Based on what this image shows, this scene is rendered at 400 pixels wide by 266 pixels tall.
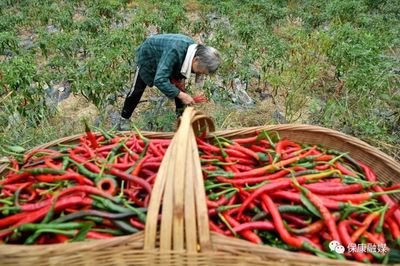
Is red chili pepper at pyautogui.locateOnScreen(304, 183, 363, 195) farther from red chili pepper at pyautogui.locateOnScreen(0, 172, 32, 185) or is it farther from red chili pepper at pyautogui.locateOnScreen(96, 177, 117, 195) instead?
red chili pepper at pyautogui.locateOnScreen(0, 172, 32, 185)

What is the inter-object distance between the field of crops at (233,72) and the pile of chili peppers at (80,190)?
609 mm

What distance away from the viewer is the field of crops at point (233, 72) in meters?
3.42

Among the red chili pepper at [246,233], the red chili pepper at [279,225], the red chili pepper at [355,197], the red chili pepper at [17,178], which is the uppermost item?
the red chili pepper at [355,197]

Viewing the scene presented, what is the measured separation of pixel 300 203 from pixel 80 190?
83 cm

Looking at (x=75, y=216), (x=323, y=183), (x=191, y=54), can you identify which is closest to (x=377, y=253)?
(x=323, y=183)

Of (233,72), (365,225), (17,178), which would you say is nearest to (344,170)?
(365,225)

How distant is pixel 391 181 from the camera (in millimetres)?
1925

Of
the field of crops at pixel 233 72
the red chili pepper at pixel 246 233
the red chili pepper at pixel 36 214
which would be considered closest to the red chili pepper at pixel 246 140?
the red chili pepper at pixel 246 233

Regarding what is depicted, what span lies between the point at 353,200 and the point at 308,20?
498 centimetres

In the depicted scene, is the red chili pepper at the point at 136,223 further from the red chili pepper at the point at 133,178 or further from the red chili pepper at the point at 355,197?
the red chili pepper at the point at 355,197

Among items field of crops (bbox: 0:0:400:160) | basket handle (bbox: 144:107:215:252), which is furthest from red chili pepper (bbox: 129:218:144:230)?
field of crops (bbox: 0:0:400:160)

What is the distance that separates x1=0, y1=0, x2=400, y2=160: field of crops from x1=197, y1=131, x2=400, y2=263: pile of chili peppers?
1237mm

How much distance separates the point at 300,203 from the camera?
1.58 m

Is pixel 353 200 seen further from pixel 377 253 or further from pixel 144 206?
pixel 144 206
